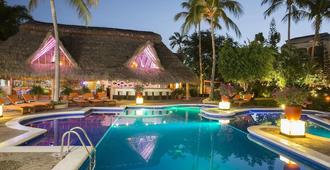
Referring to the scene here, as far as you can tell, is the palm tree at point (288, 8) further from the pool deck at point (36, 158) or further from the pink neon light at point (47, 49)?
the pool deck at point (36, 158)

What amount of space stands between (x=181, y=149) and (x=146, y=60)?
50.1 feet

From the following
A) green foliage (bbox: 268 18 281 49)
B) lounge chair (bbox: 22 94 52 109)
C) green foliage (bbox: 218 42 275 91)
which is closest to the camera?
lounge chair (bbox: 22 94 52 109)

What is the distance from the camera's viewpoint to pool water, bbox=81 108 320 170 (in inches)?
258

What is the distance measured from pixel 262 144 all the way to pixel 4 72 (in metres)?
15.3

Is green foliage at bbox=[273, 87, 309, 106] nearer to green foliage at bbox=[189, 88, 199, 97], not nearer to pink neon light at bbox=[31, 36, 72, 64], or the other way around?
pink neon light at bbox=[31, 36, 72, 64]

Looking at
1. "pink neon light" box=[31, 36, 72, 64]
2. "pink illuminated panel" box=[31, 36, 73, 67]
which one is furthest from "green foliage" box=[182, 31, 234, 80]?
"pink neon light" box=[31, 36, 72, 64]

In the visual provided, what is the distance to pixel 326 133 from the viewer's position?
416 inches

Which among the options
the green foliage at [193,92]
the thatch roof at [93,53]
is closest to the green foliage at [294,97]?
the thatch roof at [93,53]

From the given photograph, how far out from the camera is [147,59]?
22.7m

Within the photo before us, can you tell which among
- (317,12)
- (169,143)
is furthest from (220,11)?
(169,143)

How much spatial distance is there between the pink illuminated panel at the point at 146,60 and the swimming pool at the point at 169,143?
9.24 metres

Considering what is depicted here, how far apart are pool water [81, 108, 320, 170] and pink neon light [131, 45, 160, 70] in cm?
1059

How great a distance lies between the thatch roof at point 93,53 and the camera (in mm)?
18875

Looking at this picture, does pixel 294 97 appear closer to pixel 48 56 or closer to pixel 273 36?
pixel 48 56
